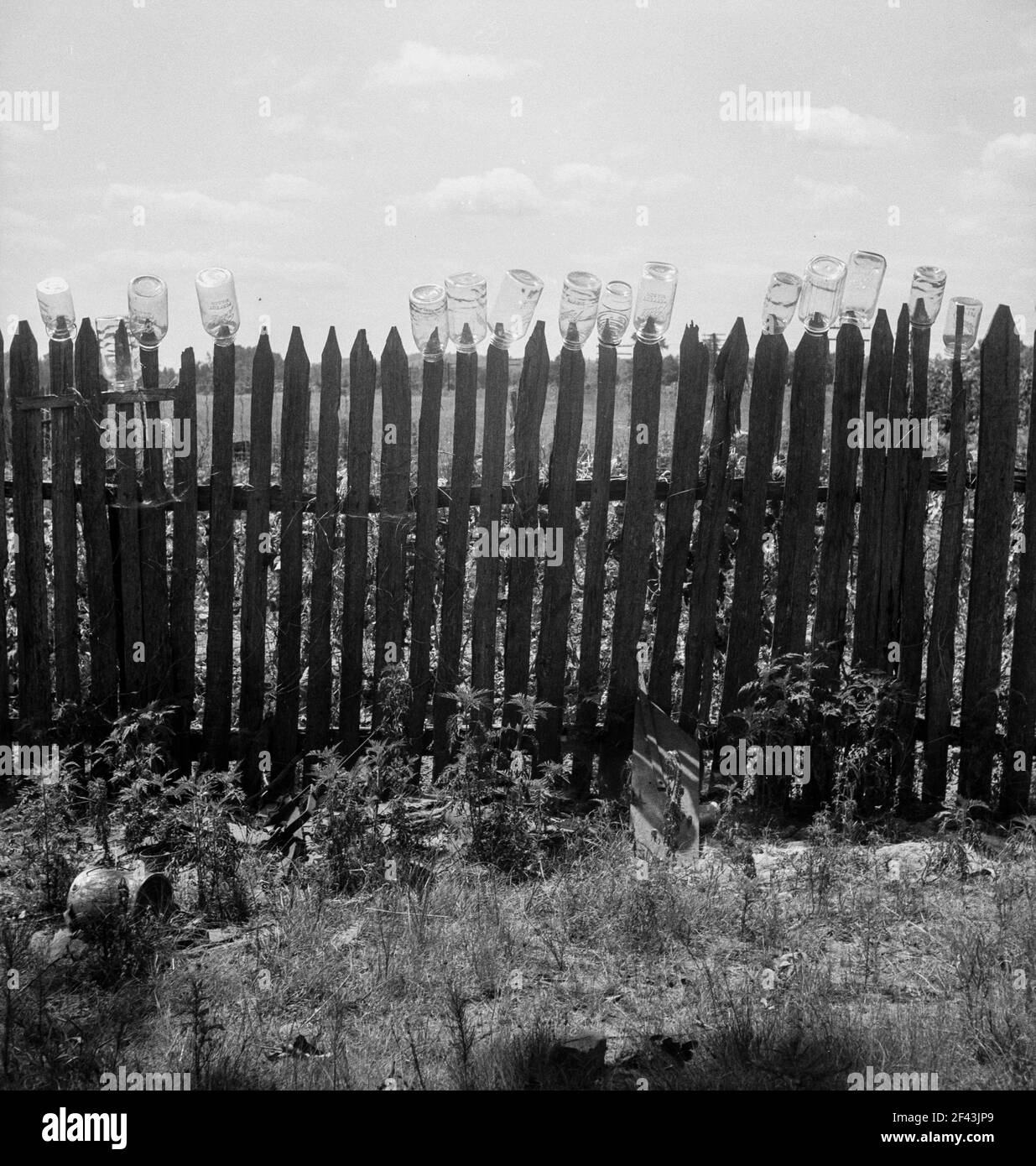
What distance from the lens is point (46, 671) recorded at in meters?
6.00

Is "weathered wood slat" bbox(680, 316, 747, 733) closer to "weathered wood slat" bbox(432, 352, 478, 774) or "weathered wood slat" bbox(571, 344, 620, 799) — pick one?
"weathered wood slat" bbox(571, 344, 620, 799)

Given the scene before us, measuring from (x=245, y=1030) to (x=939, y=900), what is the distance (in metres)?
2.63

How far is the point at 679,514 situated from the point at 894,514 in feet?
3.50

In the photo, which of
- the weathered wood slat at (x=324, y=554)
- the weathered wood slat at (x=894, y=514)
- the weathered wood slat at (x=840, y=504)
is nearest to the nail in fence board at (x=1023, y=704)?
the weathered wood slat at (x=894, y=514)

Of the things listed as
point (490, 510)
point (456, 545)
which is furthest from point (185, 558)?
point (490, 510)

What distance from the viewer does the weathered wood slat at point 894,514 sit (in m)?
5.28

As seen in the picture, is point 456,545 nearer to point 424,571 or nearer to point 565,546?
point 424,571

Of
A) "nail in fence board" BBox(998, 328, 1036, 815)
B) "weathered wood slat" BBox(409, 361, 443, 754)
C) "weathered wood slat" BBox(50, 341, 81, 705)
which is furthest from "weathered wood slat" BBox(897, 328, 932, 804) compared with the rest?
"weathered wood slat" BBox(50, 341, 81, 705)

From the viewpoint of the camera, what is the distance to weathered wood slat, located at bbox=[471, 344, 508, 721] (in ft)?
17.6

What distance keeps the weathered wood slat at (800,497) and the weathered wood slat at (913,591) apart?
1.49 ft

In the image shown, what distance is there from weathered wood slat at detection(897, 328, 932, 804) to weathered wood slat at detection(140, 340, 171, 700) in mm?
3827

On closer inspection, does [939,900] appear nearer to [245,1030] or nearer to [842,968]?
[842,968]
